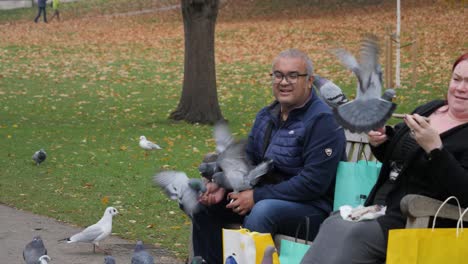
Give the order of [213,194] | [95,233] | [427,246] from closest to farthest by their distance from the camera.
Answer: [427,246], [213,194], [95,233]

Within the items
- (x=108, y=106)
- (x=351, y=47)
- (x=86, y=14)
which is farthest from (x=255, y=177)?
(x=86, y=14)

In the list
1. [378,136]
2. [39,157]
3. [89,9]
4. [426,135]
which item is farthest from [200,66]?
[89,9]

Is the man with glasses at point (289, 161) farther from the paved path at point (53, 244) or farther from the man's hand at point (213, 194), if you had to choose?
the paved path at point (53, 244)

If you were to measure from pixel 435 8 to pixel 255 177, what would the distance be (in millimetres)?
26441

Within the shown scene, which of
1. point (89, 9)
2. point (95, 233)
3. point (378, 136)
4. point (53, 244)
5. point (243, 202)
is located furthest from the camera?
point (89, 9)

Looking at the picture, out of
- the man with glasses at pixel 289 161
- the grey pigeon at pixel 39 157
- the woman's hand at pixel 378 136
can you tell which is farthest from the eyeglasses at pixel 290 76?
the grey pigeon at pixel 39 157

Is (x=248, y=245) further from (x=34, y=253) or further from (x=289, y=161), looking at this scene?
(x=34, y=253)

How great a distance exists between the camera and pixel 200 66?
1452 centimetres

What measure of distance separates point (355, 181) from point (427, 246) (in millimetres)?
1224

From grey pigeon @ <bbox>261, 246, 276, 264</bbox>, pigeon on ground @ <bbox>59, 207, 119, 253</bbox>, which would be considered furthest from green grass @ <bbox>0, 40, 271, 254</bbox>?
grey pigeon @ <bbox>261, 246, 276, 264</bbox>

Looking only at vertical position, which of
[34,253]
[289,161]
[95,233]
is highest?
[289,161]

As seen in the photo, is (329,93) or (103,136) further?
(103,136)

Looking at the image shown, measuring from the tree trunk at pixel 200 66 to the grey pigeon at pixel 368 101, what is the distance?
9.60m

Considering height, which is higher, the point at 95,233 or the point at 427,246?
the point at 427,246
